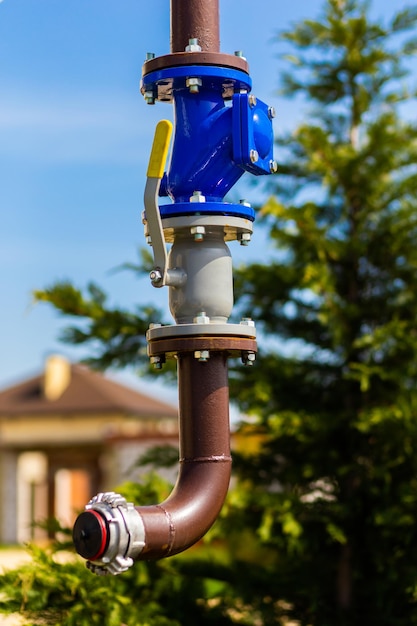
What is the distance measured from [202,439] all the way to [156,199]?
0.76 meters

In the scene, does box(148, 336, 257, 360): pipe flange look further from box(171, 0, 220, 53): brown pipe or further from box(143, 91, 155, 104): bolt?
box(171, 0, 220, 53): brown pipe

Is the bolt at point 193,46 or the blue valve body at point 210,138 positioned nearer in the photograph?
the blue valve body at point 210,138

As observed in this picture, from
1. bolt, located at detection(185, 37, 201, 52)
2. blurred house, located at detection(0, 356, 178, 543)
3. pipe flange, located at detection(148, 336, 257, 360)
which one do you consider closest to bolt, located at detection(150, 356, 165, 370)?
pipe flange, located at detection(148, 336, 257, 360)

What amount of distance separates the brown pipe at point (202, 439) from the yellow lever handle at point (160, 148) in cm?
58

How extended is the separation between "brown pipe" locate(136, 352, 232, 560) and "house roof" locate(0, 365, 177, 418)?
18121mm

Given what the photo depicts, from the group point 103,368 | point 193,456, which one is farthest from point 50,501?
point 193,456

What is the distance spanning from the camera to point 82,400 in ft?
72.0

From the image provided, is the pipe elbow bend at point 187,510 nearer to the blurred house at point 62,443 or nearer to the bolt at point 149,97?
the bolt at point 149,97

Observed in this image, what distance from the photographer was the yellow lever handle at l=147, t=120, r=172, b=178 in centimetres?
286

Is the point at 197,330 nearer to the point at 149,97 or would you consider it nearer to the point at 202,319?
the point at 202,319

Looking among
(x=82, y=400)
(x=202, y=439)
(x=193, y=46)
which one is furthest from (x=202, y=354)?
(x=82, y=400)

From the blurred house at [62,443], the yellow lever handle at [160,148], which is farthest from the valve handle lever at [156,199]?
the blurred house at [62,443]

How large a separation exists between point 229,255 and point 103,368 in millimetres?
3957

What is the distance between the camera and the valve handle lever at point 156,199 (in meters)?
2.87
